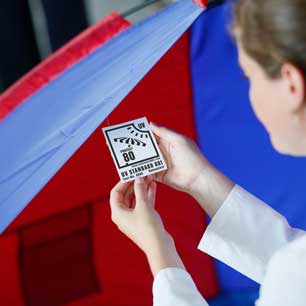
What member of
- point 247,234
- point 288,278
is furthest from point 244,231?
point 288,278

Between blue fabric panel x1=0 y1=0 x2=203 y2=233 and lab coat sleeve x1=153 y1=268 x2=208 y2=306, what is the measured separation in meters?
0.25

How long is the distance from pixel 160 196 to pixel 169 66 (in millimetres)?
262

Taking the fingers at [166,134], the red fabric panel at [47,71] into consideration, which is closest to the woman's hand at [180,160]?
the fingers at [166,134]

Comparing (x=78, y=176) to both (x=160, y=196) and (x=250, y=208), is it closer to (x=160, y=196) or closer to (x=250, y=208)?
(x=160, y=196)

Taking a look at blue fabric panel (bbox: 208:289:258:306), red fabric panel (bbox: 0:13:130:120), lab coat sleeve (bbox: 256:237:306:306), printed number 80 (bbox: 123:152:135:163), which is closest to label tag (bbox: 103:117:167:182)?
printed number 80 (bbox: 123:152:135:163)

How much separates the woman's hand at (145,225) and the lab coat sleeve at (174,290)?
15mm

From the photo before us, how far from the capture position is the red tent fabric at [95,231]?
1026 mm

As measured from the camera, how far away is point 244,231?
807 mm

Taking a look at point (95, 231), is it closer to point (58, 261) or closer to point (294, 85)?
point (58, 261)

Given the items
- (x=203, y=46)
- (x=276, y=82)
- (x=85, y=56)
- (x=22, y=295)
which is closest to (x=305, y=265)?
(x=276, y=82)

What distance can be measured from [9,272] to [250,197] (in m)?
0.49

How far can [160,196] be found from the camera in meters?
1.13

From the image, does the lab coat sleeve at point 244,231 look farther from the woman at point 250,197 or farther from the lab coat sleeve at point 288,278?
the lab coat sleeve at point 288,278

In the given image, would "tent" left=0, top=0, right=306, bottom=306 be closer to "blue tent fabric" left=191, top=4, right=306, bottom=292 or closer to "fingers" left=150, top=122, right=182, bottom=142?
"blue tent fabric" left=191, top=4, right=306, bottom=292
